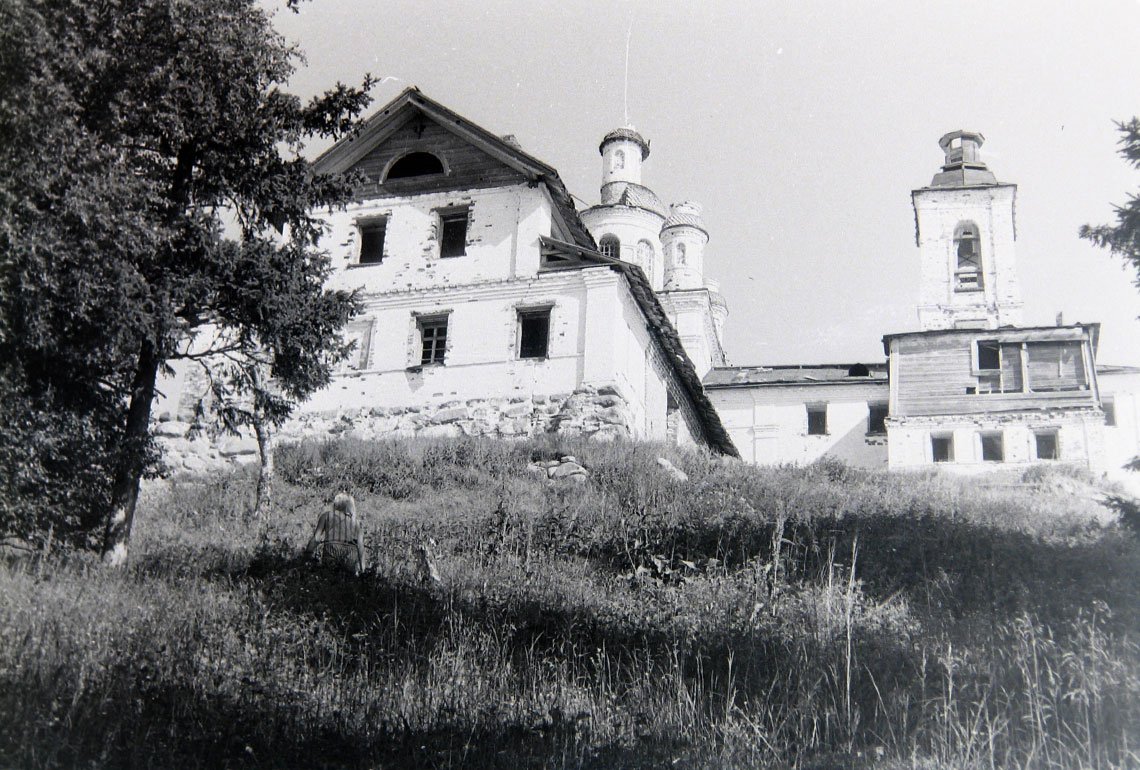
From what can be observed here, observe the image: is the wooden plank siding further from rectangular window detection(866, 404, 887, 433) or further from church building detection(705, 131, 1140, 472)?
rectangular window detection(866, 404, 887, 433)

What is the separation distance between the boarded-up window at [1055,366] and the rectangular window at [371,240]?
2566 centimetres

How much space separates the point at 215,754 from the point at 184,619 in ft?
8.20

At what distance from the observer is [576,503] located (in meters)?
15.3

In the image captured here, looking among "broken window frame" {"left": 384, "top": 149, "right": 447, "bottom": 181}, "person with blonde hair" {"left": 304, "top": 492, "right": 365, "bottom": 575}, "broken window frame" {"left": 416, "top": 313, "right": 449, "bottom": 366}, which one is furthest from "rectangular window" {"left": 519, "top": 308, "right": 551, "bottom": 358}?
"person with blonde hair" {"left": 304, "top": 492, "right": 365, "bottom": 575}

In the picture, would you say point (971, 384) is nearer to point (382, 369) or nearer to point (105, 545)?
point (382, 369)

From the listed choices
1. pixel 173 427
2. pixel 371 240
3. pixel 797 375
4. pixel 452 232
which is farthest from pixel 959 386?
pixel 173 427

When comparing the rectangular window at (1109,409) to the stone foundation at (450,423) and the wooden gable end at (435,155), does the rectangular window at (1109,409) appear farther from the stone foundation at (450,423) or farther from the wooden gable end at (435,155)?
the wooden gable end at (435,155)

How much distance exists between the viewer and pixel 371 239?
25.2 metres

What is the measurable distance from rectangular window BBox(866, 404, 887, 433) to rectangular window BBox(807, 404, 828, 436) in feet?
5.85

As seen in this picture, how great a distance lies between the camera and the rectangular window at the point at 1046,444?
3475 cm

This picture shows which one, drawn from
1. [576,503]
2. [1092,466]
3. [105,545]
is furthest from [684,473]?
[1092,466]

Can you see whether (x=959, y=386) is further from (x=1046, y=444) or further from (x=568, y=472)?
(x=568, y=472)

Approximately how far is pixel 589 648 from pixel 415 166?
19.3 meters

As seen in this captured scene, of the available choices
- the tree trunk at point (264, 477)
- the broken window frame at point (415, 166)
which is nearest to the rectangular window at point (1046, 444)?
the broken window frame at point (415, 166)
